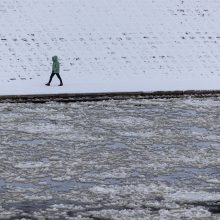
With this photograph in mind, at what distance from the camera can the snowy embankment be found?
2931cm

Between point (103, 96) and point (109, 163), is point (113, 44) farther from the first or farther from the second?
point (109, 163)

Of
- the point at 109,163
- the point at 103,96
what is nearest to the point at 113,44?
the point at 103,96

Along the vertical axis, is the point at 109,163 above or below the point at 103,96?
below

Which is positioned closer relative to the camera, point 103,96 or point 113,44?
point 103,96

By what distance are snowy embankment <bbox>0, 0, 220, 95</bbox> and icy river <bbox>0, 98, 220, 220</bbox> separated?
25.7 ft

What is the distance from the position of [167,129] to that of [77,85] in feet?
35.3

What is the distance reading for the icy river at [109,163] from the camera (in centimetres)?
1017

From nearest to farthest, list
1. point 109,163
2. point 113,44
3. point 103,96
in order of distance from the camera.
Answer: point 109,163, point 103,96, point 113,44

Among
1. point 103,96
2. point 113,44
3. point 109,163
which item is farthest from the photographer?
point 113,44

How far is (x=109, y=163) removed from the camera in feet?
43.5

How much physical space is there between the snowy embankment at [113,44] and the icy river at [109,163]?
7.83 m

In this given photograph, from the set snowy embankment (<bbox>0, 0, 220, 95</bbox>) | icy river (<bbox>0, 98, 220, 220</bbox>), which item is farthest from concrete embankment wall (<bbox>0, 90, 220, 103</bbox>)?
icy river (<bbox>0, 98, 220, 220</bbox>)

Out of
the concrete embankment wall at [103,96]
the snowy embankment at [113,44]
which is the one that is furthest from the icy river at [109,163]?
the snowy embankment at [113,44]

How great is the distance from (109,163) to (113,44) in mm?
19581
